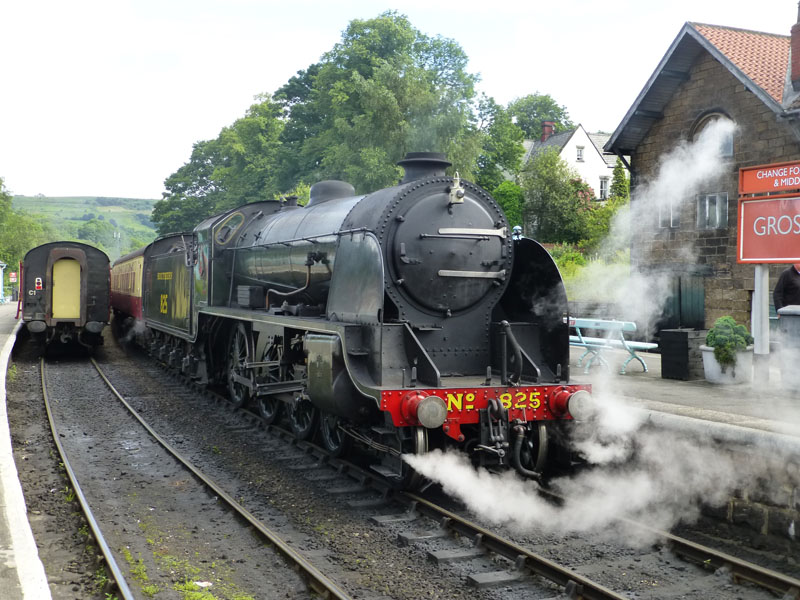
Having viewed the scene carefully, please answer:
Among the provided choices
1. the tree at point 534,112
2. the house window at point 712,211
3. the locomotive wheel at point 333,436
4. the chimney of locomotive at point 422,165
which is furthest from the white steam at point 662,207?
the tree at point 534,112

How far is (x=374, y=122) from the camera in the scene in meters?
31.0

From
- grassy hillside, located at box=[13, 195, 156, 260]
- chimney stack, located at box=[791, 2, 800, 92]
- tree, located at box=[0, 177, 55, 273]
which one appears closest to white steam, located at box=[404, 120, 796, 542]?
chimney stack, located at box=[791, 2, 800, 92]

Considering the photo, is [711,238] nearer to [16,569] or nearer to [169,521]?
[169,521]

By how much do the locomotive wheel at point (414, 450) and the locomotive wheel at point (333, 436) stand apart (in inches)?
45.1

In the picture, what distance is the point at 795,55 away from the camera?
1382 centimetres

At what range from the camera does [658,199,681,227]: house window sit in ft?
54.2

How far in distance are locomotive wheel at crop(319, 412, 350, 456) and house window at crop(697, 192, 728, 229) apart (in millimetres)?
10968

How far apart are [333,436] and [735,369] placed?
542cm

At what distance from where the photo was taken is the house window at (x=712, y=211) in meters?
15.4

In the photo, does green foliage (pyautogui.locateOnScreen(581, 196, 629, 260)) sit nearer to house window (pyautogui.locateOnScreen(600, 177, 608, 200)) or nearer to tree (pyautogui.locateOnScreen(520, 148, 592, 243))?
tree (pyautogui.locateOnScreen(520, 148, 592, 243))

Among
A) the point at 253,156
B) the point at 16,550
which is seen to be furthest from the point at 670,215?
the point at 253,156

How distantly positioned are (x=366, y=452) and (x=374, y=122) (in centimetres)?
2482

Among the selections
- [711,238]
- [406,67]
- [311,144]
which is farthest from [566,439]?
[311,144]

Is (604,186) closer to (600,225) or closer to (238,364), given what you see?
(600,225)
